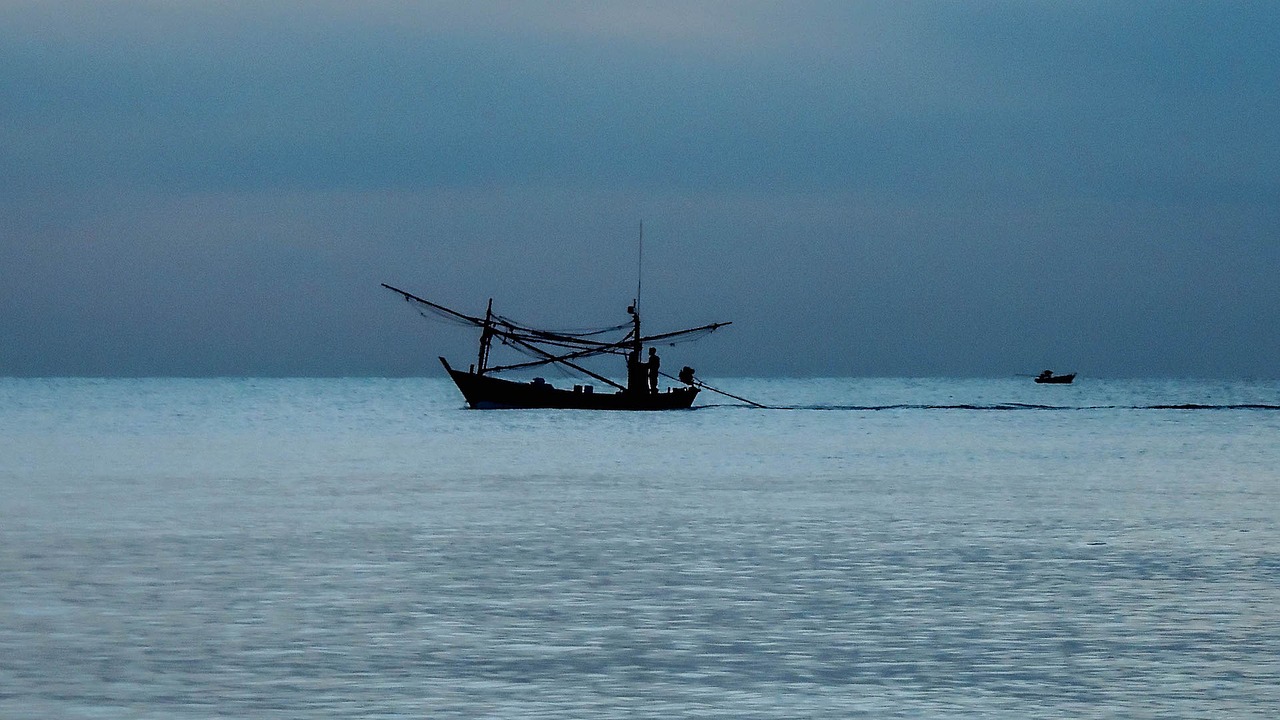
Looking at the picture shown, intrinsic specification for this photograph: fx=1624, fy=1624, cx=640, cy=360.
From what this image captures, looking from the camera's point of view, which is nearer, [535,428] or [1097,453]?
[1097,453]

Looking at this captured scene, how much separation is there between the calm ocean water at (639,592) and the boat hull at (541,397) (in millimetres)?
43455

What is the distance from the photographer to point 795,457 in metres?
48.2

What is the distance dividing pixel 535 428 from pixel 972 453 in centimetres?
2562

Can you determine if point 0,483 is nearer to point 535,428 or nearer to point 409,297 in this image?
point 535,428

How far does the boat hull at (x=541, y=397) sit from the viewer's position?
85.5m

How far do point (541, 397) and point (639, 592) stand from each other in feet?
227

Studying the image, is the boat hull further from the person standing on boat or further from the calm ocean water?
the calm ocean water

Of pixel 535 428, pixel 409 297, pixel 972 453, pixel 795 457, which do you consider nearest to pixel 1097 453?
pixel 972 453

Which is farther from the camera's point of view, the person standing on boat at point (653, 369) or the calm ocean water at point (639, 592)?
the person standing on boat at point (653, 369)

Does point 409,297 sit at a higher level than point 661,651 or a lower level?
higher

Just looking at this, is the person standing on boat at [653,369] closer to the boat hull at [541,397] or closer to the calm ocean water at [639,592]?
the boat hull at [541,397]

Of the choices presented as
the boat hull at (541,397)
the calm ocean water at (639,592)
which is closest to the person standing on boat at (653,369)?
the boat hull at (541,397)

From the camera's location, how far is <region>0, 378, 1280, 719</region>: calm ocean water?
39.6 feet

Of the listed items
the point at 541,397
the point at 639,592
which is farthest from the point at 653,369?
the point at 639,592
